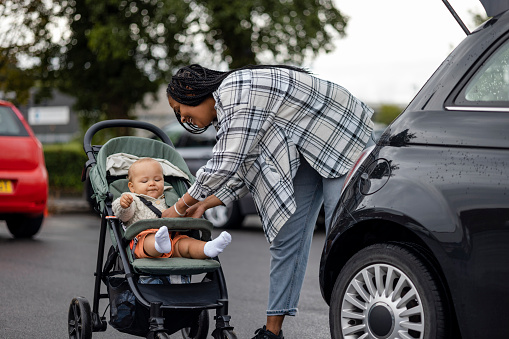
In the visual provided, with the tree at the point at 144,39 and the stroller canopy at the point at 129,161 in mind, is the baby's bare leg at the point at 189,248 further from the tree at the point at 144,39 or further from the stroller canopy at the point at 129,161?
the tree at the point at 144,39

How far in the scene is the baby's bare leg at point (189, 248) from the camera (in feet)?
13.6

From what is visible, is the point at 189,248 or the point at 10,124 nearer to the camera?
the point at 189,248

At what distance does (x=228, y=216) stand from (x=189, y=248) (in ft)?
25.7

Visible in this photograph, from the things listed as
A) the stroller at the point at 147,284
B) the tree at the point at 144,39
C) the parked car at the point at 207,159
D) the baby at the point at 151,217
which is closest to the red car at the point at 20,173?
the parked car at the point at 207,159

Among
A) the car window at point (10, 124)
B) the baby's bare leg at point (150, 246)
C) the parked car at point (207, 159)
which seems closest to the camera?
the baby's bare leg at point (150, 246)

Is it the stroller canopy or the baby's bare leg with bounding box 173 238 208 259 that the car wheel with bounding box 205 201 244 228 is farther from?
the baby's bare leg with bounding box 173 238 208 259

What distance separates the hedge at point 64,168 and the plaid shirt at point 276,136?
1533 cm

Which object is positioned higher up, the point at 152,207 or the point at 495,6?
the point at 495,6

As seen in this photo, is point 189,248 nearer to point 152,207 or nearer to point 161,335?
point 152,207

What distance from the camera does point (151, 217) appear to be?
4.41 metres

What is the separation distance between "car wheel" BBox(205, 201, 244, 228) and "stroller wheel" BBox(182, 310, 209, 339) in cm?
719

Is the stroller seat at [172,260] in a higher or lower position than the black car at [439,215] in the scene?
lower

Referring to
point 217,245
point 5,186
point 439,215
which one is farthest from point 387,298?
point 5,186

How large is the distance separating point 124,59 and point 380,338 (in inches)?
666
